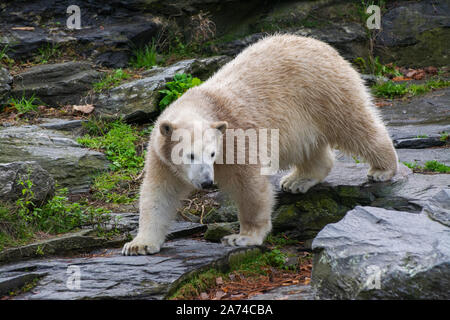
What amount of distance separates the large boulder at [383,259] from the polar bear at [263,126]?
1.12m

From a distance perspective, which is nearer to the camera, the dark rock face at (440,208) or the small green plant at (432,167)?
the dark rock face at (440,208)

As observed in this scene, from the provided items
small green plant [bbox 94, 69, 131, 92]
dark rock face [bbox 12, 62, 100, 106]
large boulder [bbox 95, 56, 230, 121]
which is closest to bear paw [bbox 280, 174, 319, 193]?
large boulder [bbox 95, 56, 230, 121]

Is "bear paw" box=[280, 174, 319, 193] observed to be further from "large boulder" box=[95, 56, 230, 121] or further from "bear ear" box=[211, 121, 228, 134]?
"large boulder" box=[95, 56, 230, 121]

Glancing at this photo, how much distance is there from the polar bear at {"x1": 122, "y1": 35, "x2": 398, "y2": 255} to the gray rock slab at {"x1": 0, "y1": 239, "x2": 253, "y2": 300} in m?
0.25

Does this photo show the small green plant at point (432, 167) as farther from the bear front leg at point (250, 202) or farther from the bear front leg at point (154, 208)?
the bear front leg at point (154, 208)

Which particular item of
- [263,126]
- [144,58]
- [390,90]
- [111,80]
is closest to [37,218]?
[263,126]

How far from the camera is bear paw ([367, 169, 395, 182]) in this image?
566 centimetres

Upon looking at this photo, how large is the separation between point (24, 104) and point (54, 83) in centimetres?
58

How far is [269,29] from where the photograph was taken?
35.0ft

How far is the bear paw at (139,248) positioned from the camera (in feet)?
15.6

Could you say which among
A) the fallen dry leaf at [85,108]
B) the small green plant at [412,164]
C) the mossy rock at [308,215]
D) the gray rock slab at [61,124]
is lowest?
the mossy rock at [308,215]

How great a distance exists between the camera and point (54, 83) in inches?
348

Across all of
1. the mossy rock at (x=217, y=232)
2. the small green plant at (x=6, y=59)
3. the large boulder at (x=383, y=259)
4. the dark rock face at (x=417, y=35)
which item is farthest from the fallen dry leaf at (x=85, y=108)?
the dark rock face at (x=417, y=35)
